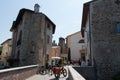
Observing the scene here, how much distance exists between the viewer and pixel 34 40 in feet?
76.2

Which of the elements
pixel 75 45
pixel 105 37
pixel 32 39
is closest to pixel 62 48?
pixel 75 45

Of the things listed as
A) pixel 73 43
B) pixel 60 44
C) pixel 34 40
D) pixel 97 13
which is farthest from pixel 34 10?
pixel 60 44

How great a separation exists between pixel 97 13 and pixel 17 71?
8.94 metres

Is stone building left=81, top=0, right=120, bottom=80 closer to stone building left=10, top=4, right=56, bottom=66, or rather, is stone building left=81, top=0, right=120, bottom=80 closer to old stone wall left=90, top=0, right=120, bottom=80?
old stone wall left=90, top=0, right=120, bottom=80

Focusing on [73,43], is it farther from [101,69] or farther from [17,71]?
[17,71]

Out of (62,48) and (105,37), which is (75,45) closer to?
(62,48)

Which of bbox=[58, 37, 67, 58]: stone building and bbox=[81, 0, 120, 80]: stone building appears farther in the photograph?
bbox=[58, 37, 67, 58]: stone building

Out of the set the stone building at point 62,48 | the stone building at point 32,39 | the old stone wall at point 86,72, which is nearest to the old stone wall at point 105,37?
the old stone wall at point 86,72

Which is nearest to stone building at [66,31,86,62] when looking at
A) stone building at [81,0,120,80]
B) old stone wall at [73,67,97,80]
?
stone building at [81,0,120,80]

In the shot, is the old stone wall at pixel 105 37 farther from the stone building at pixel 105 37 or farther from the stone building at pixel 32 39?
the stone building at pixel 32 39

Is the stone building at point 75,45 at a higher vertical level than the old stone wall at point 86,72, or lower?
higher

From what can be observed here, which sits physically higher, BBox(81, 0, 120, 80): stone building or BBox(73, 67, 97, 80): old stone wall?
BBox(81, 0, 120, 80): stone building

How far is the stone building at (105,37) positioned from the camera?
15344mm

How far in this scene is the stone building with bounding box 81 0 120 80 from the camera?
15.3 metres
